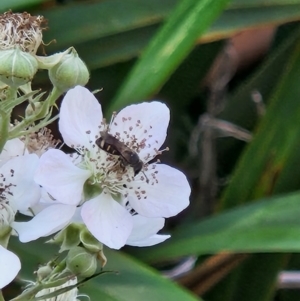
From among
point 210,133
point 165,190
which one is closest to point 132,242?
point 165,190

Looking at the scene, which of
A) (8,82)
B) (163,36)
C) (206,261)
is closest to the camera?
(8,82)

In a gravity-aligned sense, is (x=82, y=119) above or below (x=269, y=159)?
above

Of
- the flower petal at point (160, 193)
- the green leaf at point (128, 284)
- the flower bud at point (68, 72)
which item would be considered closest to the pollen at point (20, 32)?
the flower bud at point (68, 72)

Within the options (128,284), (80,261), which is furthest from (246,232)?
(80,261)

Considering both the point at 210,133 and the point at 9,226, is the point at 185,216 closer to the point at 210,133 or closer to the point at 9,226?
the point at 210,133

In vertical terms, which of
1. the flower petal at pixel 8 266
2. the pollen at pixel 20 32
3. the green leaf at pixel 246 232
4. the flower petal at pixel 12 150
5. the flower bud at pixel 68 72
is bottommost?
the green leaf at pixel 246 232

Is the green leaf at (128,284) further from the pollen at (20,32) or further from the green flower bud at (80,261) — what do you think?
the pollen at (20,32)

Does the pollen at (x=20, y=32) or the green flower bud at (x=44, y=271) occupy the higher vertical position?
the pollen at (x=20, y=32)
